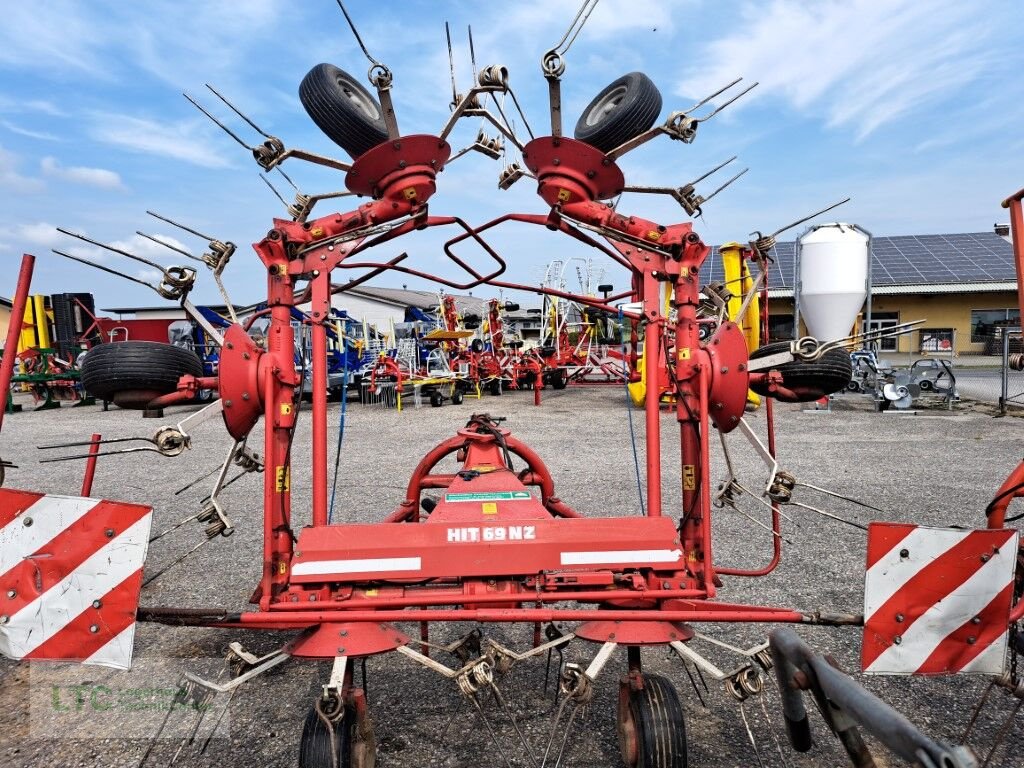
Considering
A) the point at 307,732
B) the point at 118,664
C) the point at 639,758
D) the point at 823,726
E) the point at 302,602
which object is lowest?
the point at 823,726

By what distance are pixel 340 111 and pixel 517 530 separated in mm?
1944

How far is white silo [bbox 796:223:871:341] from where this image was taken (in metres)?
13.9

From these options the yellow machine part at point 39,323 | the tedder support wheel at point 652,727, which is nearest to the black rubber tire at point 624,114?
the tedder support wheel at point 652,727

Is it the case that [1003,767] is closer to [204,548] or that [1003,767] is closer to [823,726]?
[823,726]

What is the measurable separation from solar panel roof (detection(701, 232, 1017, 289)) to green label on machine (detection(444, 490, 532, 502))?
19.4 m

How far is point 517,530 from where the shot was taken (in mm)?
2596

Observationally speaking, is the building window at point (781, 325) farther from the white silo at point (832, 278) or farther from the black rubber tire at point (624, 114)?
the black rubber tire at point (624, 114)

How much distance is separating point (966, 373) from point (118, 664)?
24.6 m

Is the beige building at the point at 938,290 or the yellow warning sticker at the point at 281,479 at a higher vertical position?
the beige building at the point at 938,290

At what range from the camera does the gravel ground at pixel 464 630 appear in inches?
110

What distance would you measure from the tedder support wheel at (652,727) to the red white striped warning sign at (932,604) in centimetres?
71

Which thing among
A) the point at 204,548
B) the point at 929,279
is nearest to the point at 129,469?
the point at 204,548

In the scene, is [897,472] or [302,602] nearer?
[302,602]

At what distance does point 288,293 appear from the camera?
289 cm
